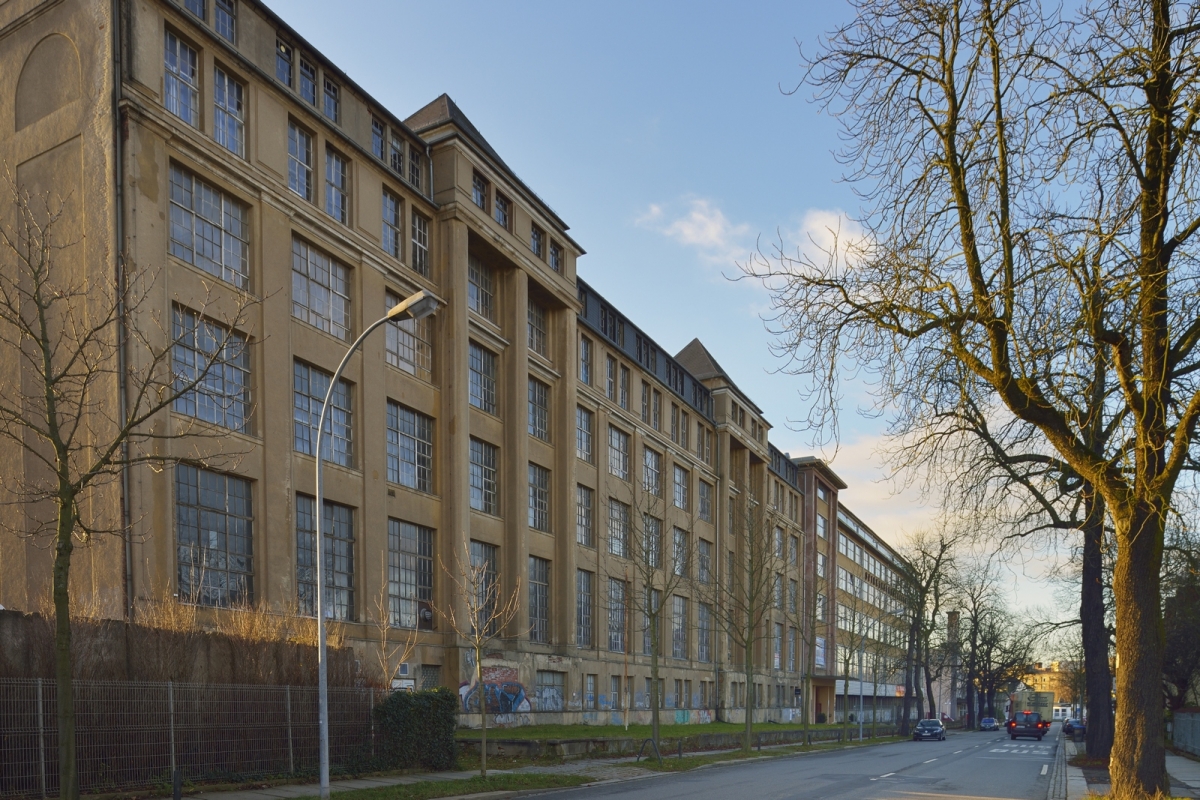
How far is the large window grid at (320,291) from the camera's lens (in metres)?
31.2

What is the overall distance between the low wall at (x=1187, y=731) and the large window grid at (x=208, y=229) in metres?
37.7

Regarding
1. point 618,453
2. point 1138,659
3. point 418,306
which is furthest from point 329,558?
point 618,453

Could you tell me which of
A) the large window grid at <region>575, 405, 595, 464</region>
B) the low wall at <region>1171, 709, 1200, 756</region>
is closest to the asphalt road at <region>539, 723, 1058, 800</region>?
the low wall at <region>1171, 709, 1200, 756</region>

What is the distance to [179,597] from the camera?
83.6 ft

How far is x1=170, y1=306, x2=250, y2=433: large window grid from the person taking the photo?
26188mm

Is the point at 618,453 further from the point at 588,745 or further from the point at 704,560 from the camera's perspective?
the point at 588,745

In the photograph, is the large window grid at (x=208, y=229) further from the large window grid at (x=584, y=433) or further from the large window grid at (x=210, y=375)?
the large window grid at (x=584, y=433)

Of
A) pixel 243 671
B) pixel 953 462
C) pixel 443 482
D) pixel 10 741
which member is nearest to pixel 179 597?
pixel 243 671

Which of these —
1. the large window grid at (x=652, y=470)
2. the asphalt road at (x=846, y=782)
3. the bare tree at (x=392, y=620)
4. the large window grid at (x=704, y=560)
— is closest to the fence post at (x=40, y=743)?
the asphalt road at (x=846, y=782)

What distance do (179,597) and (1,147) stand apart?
45.0ft

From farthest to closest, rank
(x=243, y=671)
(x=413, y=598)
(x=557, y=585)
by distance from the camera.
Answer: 1. (x=557, y=585)
2. (x=413, y=598)
3. (x=243, y=671)

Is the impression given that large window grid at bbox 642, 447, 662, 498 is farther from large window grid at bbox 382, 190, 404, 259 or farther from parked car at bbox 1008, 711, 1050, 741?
parked car at bbox 1008, 711, 1050, 741

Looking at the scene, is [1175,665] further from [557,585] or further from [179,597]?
[179,597]

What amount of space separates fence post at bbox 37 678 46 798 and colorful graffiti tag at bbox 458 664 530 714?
22.1 meters
